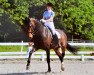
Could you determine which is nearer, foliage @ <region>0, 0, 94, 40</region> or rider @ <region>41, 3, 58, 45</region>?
rider @ <region>41, 3, 58, 45</region>

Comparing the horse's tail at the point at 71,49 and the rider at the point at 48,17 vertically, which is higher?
the rider at the point at 48,17

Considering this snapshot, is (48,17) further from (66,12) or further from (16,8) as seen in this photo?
(66,12)

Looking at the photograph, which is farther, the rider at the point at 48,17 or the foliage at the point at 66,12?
the foliage at the point at 66,12

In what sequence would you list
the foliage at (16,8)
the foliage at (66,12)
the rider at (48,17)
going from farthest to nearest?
the foliage at (66,12)
the foliage at (16,8)
the rider at (48,17)

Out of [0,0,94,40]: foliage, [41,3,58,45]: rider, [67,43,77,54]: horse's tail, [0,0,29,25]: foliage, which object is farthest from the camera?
[0,0,94,40]: foliage

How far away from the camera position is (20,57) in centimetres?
2162

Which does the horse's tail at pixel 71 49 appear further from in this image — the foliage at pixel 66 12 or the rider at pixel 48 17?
the foliage at pixel 66 12

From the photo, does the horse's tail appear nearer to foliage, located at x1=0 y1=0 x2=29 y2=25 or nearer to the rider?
the rider

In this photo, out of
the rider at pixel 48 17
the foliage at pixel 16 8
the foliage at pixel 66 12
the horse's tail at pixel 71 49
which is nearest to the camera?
the rider at pixel 48 17

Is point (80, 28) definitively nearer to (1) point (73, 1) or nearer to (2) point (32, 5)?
(1) point (73, 1)

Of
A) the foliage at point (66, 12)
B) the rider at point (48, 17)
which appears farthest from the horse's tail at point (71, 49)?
the foliage at point (66, 12)

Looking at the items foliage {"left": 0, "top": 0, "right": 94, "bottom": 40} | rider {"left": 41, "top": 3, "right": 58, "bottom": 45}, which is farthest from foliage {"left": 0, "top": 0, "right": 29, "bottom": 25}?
rider {"left": 41, "top": 3, "right": 58, "bottom": 45}

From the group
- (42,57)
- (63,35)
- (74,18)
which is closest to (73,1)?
(74,18)

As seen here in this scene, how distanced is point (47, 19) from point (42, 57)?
7.69m
